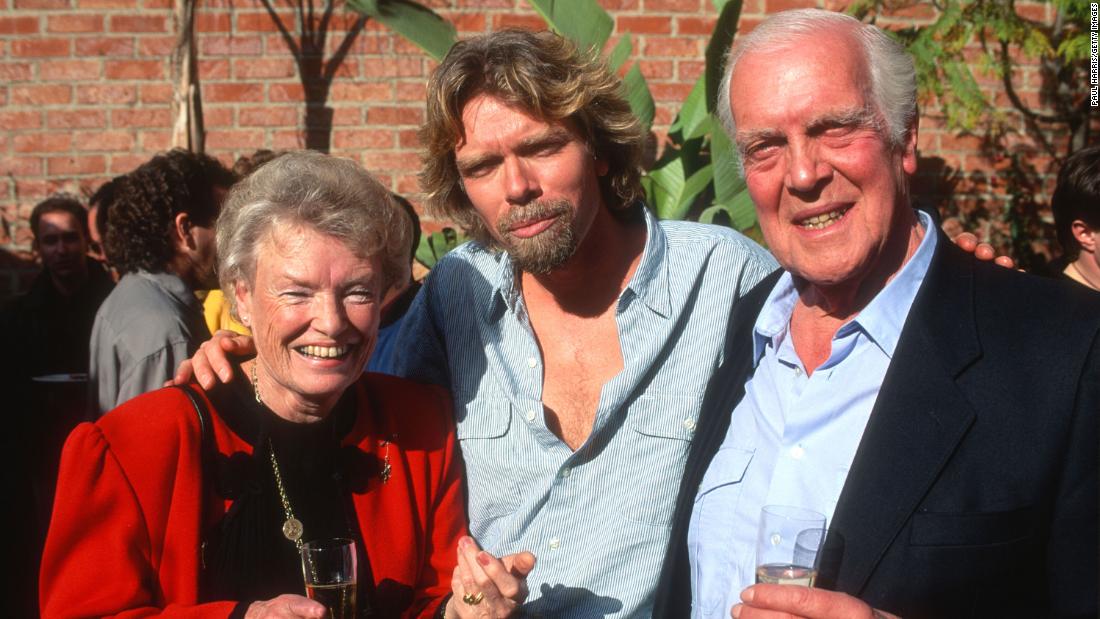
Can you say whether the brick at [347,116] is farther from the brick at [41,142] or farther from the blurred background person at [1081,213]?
the blurred background person at [1081,213]

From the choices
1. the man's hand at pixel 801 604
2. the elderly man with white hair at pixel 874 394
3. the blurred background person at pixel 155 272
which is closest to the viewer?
the man's hand at pixel 801 604

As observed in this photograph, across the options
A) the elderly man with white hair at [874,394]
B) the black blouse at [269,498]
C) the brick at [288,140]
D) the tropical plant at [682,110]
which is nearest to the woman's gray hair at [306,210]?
the black blouse at [269,498]

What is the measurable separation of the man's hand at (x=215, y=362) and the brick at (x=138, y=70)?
3.71 meters

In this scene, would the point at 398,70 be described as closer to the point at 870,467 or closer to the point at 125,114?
the point at 125,114

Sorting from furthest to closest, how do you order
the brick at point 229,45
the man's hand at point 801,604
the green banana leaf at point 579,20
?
the brick at point 229,45 < the green banana leaf at point 579,20 < the man's hand at point 801,604

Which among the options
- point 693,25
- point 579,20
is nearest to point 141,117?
point 579,20

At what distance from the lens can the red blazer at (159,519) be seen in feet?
7.31

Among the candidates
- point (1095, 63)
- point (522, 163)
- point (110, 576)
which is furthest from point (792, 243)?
point (1095, 63)

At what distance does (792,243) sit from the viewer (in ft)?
7.30

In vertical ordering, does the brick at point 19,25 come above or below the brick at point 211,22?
below

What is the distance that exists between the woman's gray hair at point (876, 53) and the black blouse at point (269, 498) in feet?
4.35

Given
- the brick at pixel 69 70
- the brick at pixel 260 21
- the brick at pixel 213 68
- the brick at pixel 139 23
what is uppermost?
the brick at pixel 260 21

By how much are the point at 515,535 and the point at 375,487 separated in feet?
1.27

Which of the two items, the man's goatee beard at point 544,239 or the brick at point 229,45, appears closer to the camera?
the man's goatee beard at point 544,239
